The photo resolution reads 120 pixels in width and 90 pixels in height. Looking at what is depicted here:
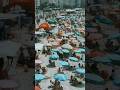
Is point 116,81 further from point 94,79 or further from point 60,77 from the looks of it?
point 60,77

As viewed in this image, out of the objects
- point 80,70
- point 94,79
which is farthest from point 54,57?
point 94,79

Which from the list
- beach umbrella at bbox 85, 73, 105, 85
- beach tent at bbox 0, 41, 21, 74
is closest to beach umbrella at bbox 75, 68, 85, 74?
beach umbrella at bbox 85, 73, 105, 85

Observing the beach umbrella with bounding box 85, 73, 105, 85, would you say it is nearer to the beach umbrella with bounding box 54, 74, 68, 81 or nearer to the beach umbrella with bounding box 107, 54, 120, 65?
the beach umbrella with bounding box 107, 54, 120, 65

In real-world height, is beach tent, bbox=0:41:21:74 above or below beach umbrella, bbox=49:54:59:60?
above

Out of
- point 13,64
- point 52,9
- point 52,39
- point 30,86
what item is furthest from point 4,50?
point 52,9

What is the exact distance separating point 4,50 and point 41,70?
612 centimetres

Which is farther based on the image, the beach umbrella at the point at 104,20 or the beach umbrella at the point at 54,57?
the beach umbrella at the point at 54,57

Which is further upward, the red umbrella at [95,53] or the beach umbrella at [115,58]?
the red umbrella at [95,53]

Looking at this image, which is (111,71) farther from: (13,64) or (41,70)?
(41,70)

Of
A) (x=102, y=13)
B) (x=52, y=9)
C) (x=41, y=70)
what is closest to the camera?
(x=102, y=13)

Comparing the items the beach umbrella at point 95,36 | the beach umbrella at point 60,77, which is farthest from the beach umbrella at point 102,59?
the beach umbrella at point 60,77

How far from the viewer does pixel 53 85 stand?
9.87 metres

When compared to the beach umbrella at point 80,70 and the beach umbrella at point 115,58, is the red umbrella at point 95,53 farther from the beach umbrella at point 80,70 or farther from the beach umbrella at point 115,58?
the beach umbrella at point 80,70

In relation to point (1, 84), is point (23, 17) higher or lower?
higher
